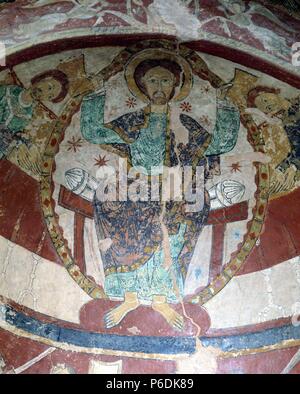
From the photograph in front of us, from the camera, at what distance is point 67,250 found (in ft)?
20.7

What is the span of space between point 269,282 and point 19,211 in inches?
81.3

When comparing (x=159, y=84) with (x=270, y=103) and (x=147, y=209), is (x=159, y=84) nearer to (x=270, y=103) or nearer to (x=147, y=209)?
(x=270, y=103)

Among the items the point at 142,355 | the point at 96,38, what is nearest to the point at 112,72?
the point at 96,38

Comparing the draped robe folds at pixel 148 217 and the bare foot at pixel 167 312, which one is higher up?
the draped robe folds at pixel 148 217

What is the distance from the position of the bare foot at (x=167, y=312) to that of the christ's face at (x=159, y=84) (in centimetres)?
162

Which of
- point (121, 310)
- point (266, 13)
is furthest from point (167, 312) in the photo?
point (266, 13)

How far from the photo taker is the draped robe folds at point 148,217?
637 centimetres

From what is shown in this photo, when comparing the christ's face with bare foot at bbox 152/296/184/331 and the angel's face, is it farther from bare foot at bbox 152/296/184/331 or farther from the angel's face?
bare foot at bbox 152/296/184/331

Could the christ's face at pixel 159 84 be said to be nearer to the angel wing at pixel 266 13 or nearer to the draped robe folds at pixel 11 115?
the angel wing at pixel 266 13

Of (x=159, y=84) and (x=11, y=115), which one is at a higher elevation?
(x=159, y=84)

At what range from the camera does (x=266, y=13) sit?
578 centimetres

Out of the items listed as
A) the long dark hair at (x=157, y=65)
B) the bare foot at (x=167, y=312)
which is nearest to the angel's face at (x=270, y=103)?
the long dark hair at (x=157, y=65)

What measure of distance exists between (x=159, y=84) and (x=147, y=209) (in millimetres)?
1027

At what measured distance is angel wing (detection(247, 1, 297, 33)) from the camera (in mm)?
5758
